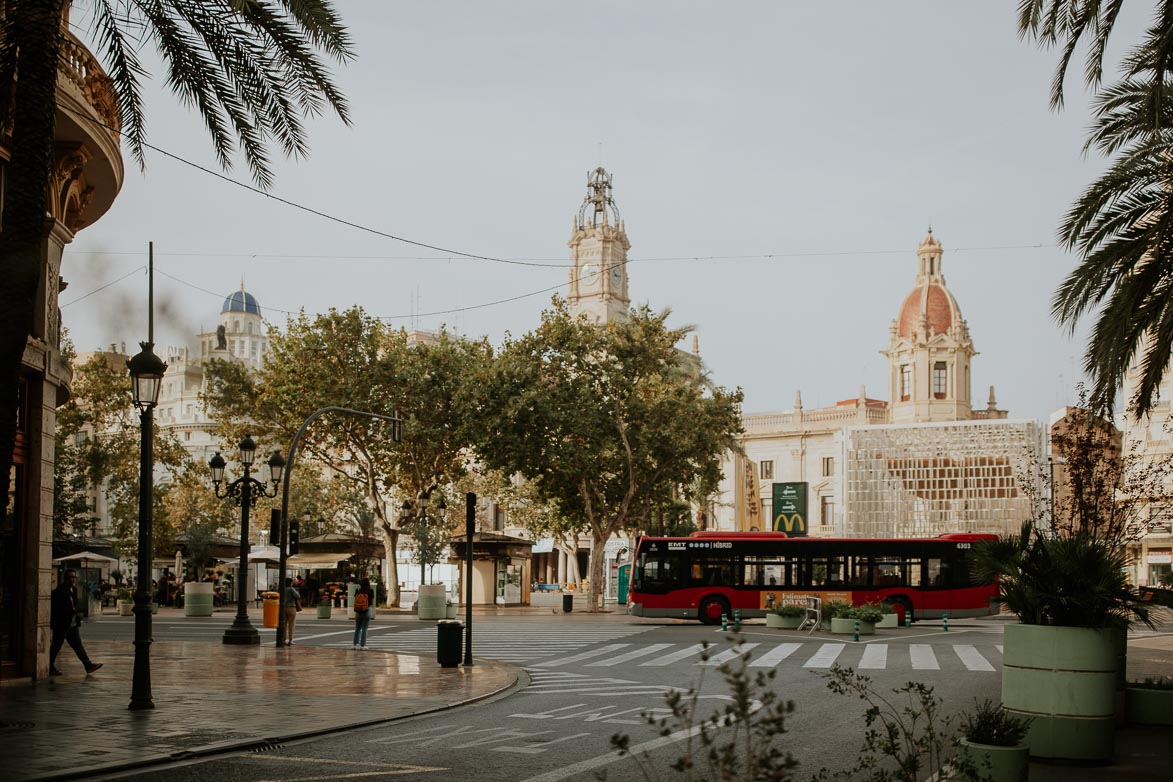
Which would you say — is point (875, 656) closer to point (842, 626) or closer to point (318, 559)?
point (842, 626)

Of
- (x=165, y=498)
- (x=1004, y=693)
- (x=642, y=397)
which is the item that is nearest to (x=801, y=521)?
(x=642, y=397)

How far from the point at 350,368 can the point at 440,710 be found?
32.5m

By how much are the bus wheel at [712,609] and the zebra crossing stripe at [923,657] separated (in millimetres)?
10661

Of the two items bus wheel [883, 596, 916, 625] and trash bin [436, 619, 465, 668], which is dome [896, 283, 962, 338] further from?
trash bin [436, 619, 465, 668]

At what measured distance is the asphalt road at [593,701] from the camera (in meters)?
10.9

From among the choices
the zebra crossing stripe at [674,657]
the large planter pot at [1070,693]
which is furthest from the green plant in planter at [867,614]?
the large planter pot at [1070,693]

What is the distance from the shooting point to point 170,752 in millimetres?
11484

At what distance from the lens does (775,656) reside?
78.5 feet

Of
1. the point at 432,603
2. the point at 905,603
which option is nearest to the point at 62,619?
the point at 432,603

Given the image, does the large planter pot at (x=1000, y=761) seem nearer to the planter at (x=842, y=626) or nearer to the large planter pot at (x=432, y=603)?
the planter at (x=842, y=626)

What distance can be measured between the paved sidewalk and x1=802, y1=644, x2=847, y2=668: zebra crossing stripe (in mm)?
5638

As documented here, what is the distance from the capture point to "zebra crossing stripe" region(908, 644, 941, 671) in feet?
71.9

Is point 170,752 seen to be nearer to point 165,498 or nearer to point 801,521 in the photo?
point 801,521

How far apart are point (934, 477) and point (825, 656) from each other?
59.6m
